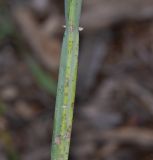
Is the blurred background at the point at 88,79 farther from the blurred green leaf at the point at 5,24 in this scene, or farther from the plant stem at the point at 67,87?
the plant stem at the point at 67,87

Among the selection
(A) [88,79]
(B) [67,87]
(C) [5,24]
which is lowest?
(B) [67,87]

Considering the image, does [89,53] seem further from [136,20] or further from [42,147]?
[42,147]

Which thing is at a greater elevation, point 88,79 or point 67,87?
point 88,79

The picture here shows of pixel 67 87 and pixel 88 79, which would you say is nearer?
pixel 67 87

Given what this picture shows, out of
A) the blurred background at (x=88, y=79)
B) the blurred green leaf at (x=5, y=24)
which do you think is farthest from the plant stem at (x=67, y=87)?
the blurred green leaf at (x=5, y=24)

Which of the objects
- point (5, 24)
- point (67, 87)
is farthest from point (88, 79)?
point (67, 87)

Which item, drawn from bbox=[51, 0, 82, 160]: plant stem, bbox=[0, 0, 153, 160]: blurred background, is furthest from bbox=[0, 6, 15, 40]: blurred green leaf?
bbox=[51, 0, 82, 160]: plant stem

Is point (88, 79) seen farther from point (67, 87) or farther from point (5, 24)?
point (67, 87)
